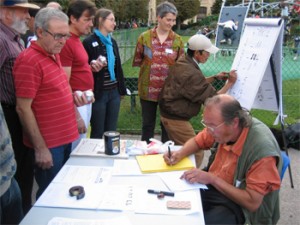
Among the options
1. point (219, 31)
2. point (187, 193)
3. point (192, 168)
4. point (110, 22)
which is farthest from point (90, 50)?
point (219, 31)

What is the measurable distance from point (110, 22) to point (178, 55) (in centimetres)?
85

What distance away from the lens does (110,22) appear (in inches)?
135

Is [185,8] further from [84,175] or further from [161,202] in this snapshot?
[161,202]

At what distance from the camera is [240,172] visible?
6.24 feet

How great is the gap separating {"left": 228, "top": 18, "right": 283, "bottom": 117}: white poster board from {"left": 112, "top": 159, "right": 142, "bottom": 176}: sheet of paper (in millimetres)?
1464

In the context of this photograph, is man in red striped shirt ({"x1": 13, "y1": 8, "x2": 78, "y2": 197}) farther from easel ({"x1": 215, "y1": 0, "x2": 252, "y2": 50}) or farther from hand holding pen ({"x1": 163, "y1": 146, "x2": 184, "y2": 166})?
easel ({"x1": 215, "y1": 0, "x2": 252, "y2": 50})

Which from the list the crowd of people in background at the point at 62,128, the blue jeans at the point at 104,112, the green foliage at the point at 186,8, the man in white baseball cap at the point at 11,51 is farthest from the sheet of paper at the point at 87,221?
the green foliage at the point at 186,8

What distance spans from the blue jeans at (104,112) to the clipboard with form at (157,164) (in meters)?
1.25

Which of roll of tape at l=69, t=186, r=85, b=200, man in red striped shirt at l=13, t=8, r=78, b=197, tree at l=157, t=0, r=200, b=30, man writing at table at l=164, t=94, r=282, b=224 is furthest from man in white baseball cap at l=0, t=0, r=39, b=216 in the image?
tree at l=157, t=0, r=200, b=30

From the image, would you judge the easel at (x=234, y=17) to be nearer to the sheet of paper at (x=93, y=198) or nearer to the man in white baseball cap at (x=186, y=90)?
the man in white baseball cap at (x=186, y=90)

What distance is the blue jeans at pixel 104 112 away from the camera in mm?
3404

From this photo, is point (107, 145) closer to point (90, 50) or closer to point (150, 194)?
point (150, 194)

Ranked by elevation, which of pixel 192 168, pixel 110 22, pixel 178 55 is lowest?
pixel 192 168

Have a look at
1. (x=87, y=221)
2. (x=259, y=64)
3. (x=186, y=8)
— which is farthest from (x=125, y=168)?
(x=186, y=8)
